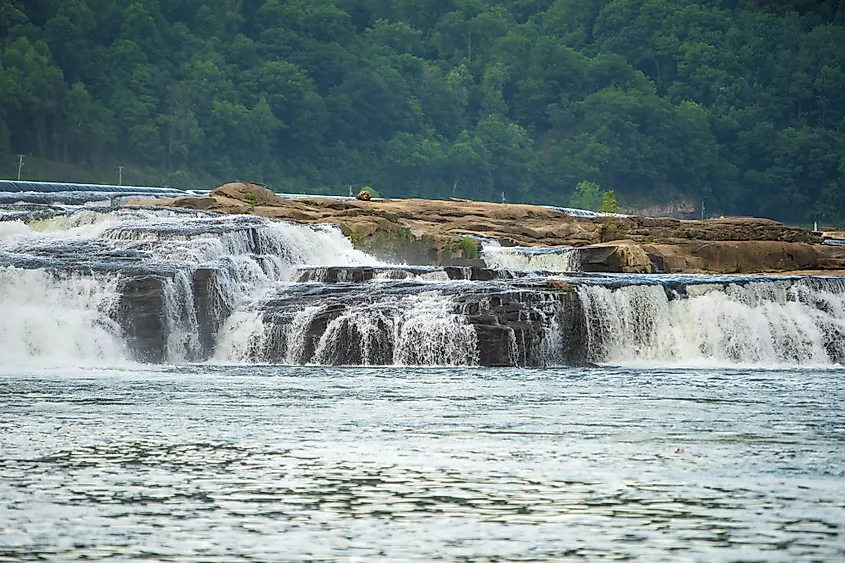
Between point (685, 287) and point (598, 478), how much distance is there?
60.7ft

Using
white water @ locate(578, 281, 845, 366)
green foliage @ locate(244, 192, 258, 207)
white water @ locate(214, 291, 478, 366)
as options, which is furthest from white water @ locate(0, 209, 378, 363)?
white water @ locate(578, 281, 845, 366)

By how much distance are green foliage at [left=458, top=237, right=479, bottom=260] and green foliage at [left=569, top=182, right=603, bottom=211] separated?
2138 inches

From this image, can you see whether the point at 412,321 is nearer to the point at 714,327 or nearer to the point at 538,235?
the point at 714,327

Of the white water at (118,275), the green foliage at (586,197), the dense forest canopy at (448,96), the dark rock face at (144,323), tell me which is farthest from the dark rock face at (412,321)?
the green foliage at (586,197)

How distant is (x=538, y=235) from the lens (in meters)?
43.7

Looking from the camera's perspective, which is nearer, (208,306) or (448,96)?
(208,306)

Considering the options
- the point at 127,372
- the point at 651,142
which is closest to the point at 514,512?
the point at 127,372

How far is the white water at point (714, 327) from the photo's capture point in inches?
1196

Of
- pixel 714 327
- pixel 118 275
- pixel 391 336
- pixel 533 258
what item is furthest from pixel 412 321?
pixel 533 258

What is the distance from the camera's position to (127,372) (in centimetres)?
2541

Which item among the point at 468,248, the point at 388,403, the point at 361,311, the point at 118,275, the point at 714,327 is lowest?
the point at 388,403

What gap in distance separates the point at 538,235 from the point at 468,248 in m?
4.78

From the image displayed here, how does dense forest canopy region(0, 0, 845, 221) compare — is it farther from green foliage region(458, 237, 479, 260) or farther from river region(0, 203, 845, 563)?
river region(0, 203, 845, 563)

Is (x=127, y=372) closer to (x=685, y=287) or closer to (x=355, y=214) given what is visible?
(x=685, y=287)
